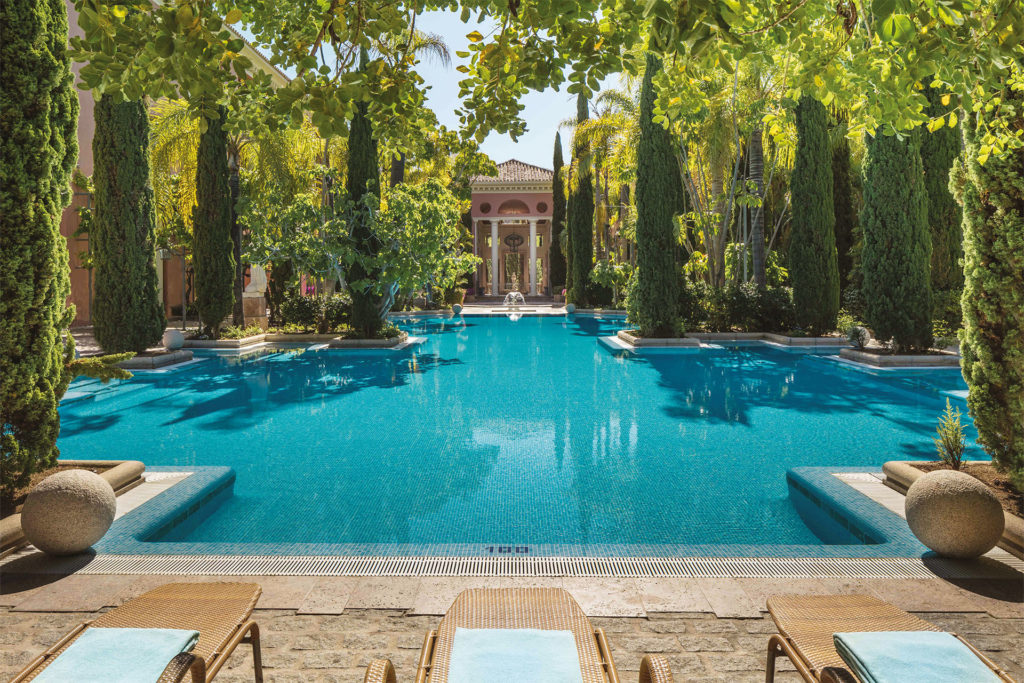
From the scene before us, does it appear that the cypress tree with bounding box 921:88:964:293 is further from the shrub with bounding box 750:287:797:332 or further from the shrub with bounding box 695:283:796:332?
the shrub with bounding box 695:283:796:332

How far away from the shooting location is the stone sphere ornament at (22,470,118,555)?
3.89 meters

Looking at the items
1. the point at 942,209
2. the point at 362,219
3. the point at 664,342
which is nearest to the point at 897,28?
the point at 664,342

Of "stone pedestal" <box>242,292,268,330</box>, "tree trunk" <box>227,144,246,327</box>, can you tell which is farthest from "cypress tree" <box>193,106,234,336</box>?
"stone pedestal" <box>242,292,268,330</box>

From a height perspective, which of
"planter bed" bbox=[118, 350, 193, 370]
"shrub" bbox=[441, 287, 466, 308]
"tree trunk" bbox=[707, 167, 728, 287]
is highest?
"tree trunk" bbox=[707, 167, 728, 287]

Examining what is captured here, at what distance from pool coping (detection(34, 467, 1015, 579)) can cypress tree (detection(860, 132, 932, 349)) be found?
981 centimetres

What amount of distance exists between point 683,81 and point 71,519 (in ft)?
15.4

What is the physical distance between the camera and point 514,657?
2.16 metres

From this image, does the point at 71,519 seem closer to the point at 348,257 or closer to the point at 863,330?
the point at 348,257

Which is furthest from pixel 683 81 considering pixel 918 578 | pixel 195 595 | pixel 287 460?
pixel 287 460

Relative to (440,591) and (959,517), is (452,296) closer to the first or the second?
(440,591)

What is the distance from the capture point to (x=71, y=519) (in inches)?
154

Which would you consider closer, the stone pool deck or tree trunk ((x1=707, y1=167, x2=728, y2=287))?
the stone pool deck

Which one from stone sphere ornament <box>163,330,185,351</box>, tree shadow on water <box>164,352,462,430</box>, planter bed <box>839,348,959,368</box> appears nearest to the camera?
tree shadow on water <box>164,352,462,430</box>

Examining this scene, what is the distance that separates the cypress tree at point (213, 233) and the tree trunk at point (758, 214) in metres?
13.3
